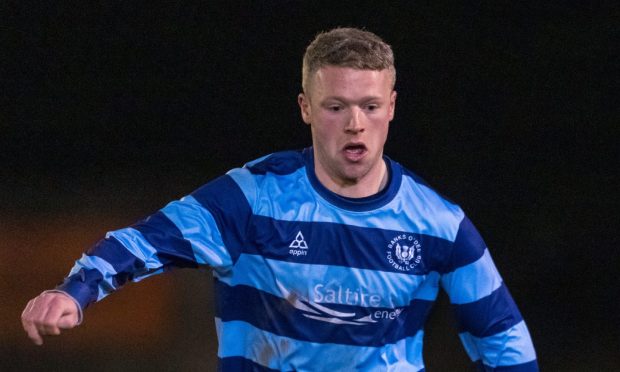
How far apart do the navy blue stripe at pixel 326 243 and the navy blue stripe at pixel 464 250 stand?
73mm

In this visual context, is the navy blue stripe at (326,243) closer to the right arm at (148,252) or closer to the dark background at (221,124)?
the right arm at (148,252)

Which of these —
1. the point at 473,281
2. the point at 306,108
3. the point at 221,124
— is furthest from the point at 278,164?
the point at 221,124

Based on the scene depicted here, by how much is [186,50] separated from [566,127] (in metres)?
1.33

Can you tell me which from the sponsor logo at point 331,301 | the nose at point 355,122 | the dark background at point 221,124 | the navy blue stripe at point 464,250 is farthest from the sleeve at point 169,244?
the dark background at point 221,124

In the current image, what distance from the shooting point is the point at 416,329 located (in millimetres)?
2250

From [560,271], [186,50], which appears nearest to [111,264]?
[186,50]

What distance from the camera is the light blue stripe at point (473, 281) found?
2.20m

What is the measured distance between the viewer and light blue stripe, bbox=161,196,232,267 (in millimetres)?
2076

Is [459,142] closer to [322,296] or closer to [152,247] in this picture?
[322,296]

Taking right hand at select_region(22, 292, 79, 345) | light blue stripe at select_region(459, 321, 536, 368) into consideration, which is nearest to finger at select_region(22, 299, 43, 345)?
right hand at select_region(22, 292, 79, 345)

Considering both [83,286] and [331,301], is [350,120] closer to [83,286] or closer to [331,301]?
[331,301]

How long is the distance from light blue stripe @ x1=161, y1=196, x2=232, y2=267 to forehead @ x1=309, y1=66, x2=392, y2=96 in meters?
0.35

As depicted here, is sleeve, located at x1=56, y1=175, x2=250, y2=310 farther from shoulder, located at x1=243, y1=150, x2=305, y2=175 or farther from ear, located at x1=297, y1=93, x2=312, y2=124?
ear, located at x1=297, y1=93, x2=312, y2=124

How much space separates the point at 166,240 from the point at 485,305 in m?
0.68
